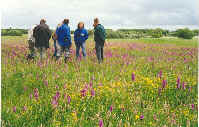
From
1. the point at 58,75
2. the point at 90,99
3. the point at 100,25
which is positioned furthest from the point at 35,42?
the point at 90,99

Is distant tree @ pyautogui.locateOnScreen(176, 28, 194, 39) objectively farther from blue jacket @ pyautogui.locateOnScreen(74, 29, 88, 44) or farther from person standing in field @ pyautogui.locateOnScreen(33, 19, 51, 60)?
person standing in field @ pyautogui.locateOnScreen(33, 19, 51, 60)

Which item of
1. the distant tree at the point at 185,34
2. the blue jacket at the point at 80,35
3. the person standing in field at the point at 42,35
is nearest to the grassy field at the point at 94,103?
the person standing in field at the point at 42,35

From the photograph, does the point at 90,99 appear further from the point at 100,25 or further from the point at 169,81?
the point at 100,25

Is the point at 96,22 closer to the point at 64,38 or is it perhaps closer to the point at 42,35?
the point at 64,38

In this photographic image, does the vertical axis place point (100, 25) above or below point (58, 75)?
above

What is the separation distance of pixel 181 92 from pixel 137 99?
4.25 feet

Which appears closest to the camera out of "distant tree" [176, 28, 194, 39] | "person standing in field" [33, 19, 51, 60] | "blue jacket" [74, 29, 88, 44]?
"person standing in field" [33, 19, 51, 60]

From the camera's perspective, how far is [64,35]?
11.7 m

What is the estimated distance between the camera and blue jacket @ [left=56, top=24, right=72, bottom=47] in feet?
38.0

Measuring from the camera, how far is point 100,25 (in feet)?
39.0

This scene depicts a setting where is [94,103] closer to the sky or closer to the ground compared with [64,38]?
closer to the ground

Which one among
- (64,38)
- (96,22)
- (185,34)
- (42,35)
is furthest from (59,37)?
(185,34)

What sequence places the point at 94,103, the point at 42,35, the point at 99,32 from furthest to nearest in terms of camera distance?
the point at 99,32, the point at 42,35, the point at 94,103

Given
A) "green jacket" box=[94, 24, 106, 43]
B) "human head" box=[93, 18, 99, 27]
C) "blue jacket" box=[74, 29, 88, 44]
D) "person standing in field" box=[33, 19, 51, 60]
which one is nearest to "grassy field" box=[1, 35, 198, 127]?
"person standing in field" box=[33, 19, 51, 60]
